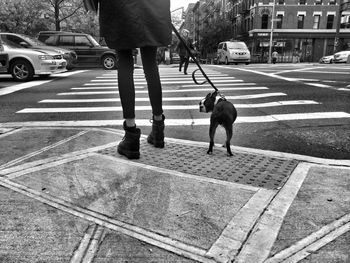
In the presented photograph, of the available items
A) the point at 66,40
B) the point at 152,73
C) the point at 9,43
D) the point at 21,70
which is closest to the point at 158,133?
the point at 152,73

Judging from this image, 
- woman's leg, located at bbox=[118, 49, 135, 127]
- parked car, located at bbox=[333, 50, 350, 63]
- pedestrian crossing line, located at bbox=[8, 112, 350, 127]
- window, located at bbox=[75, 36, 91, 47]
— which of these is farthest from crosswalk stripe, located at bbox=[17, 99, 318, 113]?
parked car, located at bbox=[333, 50, 350, 63]

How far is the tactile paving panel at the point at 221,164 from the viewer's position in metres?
2.73

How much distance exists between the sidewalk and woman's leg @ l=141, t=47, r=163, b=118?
18.6 inches

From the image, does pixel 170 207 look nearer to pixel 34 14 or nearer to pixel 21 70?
pixel 21 70

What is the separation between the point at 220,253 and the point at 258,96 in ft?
21.3

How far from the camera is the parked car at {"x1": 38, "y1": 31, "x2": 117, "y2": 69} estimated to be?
19.1 meters

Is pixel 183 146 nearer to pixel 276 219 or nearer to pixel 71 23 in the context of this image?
pixel 276 219

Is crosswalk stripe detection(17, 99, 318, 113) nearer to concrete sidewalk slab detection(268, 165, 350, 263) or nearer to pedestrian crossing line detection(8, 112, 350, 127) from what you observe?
pedestrian crossing line detection(8, 112, 350, 127)

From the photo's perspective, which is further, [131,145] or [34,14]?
[34,14]

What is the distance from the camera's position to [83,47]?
19359 millimetres

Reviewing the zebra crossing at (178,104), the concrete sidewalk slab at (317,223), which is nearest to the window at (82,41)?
the zebra crossing at (178,104)

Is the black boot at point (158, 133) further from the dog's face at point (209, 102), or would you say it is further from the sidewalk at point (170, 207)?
the dog's face at point (209, 102)

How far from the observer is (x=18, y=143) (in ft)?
11.7

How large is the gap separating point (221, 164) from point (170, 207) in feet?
3.18
